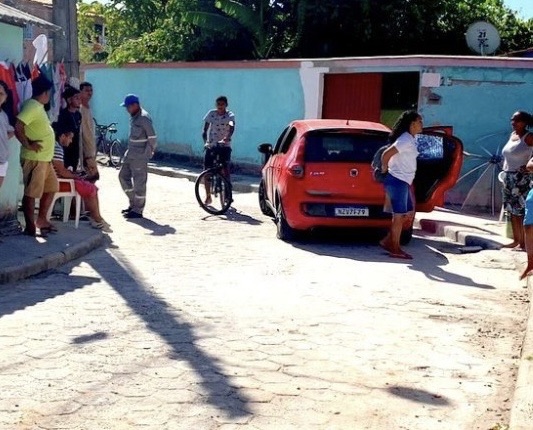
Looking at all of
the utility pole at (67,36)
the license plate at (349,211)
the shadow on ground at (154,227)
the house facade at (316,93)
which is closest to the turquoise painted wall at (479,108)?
the house facade at (316,93)

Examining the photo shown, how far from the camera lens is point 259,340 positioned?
6.54m

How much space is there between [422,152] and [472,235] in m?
1.38

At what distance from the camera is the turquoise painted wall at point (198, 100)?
65.8 ft

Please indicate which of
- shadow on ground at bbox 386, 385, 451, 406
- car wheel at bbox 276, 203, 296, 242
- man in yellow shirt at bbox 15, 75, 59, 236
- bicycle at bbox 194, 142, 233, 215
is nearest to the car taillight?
car wheel at bbox 276, 203, 296, 242

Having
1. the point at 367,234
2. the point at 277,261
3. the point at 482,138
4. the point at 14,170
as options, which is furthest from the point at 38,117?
the point at 482,138

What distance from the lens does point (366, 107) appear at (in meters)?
18.1

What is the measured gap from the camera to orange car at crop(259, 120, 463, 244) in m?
11.1

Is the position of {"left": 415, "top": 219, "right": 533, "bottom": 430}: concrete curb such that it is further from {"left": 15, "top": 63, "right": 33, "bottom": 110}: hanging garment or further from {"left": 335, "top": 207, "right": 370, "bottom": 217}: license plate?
{"left": 15, "top": 63, "right": 33, "bottom": 110}: hanging garment

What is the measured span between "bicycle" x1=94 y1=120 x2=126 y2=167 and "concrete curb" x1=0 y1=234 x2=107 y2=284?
12447 mm

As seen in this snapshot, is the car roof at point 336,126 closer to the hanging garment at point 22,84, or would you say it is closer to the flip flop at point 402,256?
the flip flop at point 402,256

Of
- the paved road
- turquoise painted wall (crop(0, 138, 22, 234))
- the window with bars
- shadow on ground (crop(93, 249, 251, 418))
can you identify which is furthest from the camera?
the window with bars

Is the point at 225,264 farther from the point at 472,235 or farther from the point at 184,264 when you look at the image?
the point at 472,235

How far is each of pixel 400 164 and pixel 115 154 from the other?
14.6 meters

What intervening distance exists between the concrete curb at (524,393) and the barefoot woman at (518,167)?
14.6 feet
